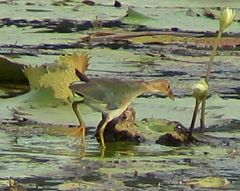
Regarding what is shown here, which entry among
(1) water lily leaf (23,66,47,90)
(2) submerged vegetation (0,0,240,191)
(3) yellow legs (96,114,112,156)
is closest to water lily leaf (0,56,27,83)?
(2) submerged vegetation (0,0,240,191)

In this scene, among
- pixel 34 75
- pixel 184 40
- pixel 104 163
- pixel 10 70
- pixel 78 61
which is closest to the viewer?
pixel 104 163

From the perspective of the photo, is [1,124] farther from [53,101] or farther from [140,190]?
[140,190]

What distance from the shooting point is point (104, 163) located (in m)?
3.14

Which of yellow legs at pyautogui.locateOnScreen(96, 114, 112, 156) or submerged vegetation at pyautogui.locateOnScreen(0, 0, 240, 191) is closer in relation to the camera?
submerged vegetation at pyautogui.locateOnScreen(0, 0, 240, 191)

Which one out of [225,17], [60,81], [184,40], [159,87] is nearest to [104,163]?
[159,87]

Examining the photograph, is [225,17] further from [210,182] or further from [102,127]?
[210,182]

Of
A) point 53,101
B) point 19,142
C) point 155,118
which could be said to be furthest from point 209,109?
point 19,142

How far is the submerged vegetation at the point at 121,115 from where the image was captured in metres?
3.01

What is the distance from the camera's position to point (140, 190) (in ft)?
9.36

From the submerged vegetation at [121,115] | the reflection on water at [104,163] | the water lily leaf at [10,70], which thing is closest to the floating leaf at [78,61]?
the submerged vegetation at [121,115]

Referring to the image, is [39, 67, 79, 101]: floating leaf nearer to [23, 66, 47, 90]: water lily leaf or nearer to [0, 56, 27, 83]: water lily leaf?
[23, 66, 47, 90]: water lily leaf

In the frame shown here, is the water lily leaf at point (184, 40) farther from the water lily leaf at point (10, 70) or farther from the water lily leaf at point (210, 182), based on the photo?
the water lily leaf at point (210, 182)

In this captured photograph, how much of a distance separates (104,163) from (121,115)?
1.14 ft

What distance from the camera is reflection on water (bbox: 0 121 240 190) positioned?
2.92 metres
